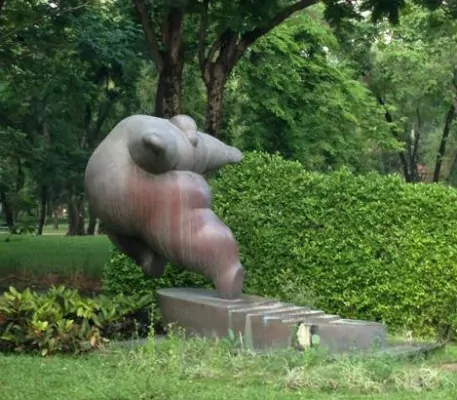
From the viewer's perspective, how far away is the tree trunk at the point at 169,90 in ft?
48.2

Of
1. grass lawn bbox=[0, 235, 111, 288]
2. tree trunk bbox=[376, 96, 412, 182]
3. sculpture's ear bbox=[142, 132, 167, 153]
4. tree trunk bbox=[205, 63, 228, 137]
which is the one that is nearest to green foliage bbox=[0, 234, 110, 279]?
grass lawn bbox=[0, 235, 111, 288]

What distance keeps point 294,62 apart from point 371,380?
1497 cm

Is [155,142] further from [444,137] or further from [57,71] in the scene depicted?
[444,137]

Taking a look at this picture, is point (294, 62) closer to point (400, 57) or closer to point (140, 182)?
point (400, 57)

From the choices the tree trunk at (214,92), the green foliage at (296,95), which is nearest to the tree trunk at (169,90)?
the tree trunk at (214,92)

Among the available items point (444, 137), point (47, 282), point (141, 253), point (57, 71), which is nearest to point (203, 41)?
point (57, 71)

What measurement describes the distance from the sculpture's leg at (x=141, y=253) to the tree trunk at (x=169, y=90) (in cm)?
469

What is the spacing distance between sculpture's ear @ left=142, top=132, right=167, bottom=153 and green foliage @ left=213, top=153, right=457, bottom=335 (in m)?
2.83

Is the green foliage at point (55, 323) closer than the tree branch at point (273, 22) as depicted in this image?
Yes

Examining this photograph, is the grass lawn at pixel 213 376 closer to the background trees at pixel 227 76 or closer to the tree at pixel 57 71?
the background trees at pixel 227 76

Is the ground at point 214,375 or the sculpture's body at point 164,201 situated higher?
the sculpture's body at point 164,201

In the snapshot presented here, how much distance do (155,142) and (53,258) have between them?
12.2m

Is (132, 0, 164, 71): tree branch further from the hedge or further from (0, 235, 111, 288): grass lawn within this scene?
(0, 235, 111, 288): grass lawn

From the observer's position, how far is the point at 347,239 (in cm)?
1165
